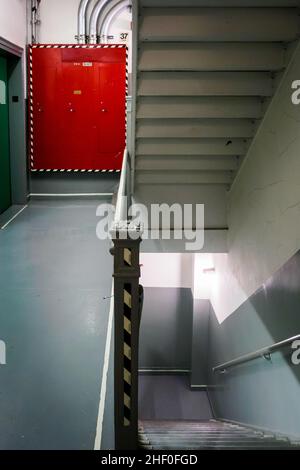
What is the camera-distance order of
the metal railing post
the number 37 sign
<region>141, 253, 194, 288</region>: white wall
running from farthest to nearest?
<region>141, 253, 194, 288</region>: white wall, the number 37 sign, the metal railing post

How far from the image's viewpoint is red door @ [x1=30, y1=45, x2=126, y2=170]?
7539 millimetres

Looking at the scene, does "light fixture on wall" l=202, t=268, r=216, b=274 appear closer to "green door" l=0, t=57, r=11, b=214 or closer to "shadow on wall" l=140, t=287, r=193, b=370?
"shadow on wall" l=140, t=287, r=193, b=370

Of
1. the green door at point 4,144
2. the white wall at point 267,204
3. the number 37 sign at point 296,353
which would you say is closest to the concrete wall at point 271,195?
the white wall at point 267,204

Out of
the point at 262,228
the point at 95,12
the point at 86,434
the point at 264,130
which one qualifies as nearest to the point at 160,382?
the point at 262,228

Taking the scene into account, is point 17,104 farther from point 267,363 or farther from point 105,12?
point 267,363

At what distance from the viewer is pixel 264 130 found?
4750 millimetres

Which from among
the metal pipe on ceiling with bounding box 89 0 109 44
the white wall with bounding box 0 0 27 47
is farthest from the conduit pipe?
the white wall with bounding box 0 0 27 47

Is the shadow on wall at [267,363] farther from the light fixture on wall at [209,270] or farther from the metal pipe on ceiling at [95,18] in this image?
the metal pipe on ceiling at [95,18]

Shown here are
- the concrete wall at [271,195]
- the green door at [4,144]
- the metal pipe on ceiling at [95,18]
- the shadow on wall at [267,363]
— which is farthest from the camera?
the metal pipe on ceiling at [95,18]

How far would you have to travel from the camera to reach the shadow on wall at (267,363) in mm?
3760

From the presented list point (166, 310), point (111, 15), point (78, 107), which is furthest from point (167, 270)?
point (111, 15)

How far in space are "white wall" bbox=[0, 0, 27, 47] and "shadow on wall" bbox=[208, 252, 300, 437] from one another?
5.11 meters

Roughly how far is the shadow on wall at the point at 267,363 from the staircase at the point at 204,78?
1760mm

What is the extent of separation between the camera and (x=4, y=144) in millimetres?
7188
